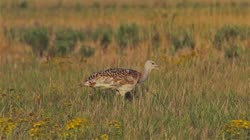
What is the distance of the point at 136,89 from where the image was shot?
9.77m

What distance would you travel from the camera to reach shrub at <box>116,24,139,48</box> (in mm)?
16328

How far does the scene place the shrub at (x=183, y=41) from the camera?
1562 centimetres

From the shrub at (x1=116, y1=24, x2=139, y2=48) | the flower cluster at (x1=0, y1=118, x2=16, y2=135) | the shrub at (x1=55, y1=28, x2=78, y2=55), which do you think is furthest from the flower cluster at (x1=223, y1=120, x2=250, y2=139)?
the shrub at (x1=116, y1=24, x2=139, y2=48)

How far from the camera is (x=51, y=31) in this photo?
19.0 meters

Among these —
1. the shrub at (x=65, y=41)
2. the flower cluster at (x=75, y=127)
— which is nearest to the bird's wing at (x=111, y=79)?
the flower cluster at (x=75, y=127)

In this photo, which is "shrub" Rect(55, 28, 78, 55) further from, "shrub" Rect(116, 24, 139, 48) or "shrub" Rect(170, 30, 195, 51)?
"shrub" Rect(170, 30, 195, 51)

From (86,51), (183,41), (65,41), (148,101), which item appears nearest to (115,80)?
(148,101)

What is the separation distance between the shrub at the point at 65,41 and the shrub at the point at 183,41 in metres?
2.59

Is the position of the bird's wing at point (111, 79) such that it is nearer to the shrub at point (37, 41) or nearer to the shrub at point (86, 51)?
the shrub at point (86, 51)

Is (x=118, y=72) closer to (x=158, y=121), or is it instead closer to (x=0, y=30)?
(x=158, y=121)

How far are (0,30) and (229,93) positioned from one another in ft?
35.9

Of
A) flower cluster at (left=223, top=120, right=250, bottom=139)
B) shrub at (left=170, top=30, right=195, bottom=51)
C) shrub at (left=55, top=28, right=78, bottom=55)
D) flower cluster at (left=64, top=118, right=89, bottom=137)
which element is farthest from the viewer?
shrub at (left=170, top=30, right=195, bottom=51)

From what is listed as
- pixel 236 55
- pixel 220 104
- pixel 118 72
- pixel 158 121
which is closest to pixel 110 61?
pixel 236 55

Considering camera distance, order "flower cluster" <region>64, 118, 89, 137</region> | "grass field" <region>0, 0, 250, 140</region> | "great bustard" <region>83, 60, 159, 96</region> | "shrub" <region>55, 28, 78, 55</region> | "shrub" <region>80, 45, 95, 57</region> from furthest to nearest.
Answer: "shrub" <region>55, 28, 78, 55</region>
"shrub" <region>80, 45, 95, 57</region>
"great bustard" <region>83, 60, 159, 96</region>
"grass field" <region>0, 0, 250, 140</region>
"flower cluster" <region>64, 118, 89, 137</region>
